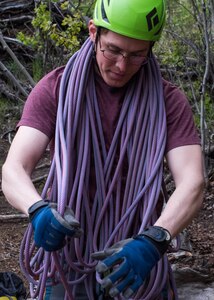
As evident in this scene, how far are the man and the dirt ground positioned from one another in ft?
5.39

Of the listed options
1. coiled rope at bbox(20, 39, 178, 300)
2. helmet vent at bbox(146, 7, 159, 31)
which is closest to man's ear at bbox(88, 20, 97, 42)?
coiled rope at bbox(20, 39, 178, 300)

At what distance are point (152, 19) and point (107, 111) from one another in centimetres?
41

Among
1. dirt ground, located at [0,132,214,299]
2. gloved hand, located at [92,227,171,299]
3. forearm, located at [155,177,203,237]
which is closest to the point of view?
gloved hand, located at [92,227,171,299]

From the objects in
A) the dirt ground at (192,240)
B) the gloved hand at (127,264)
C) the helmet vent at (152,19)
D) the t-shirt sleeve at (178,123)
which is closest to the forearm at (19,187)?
the gloved hand at (127,264)

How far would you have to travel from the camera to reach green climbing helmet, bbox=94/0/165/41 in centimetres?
239

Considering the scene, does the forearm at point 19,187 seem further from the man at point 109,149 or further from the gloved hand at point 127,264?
the gloved hand at point 127,264

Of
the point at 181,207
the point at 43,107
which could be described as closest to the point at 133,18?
the point at 43,107

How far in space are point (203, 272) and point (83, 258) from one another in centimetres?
173

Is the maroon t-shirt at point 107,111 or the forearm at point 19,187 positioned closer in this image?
the forearm at point 19,187

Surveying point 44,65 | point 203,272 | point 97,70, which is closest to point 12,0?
point 44,65

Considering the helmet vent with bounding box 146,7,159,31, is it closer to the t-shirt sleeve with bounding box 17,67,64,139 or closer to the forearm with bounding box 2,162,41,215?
the t-shirt sleeve with bounding box 17,67,64,139

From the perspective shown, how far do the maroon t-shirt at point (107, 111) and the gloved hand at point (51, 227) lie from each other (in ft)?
1.41

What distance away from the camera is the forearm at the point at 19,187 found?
2.29 m

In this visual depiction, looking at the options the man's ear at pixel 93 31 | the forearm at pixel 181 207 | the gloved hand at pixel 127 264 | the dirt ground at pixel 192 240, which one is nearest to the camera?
the gloved hand at pixel 127 264
